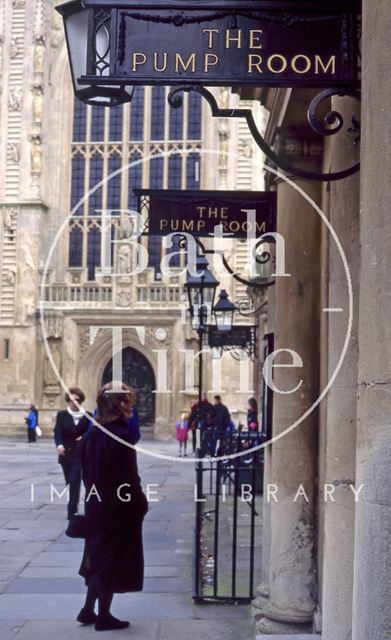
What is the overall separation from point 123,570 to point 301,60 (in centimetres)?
351

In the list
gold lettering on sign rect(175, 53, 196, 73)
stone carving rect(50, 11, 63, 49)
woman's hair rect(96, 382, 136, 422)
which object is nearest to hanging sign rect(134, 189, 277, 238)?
woman's hair rect(96, 382, 136, 422)

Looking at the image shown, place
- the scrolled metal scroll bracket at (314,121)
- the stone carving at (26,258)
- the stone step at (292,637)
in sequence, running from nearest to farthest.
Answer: the scrolled metal scroll bracket at (314,121) < the stone step at (292,637) < the stone carving at (26,258)

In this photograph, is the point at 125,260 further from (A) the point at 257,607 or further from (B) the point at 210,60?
(B) the point at 210,60

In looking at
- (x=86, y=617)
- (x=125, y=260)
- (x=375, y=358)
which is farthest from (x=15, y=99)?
(x=375, y=358)

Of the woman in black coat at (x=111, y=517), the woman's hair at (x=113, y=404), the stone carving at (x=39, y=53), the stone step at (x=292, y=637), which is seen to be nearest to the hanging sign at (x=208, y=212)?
the woman's hair at (x=113, y=404)

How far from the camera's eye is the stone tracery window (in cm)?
3303

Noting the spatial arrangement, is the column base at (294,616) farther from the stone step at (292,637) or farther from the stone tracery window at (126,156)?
the stone tracery window at (126,156)

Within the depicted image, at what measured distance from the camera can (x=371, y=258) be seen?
277 centimetres

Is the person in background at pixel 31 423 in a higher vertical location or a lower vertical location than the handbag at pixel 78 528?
lower

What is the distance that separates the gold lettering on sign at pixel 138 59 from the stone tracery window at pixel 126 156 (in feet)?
94.8

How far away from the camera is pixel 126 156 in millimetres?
33438

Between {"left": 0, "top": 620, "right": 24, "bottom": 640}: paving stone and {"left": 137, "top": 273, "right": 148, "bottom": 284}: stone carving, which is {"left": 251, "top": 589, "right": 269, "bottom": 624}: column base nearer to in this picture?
{"left": 0, "top": 620, "right": 24, "bottom": 640}: paving stone

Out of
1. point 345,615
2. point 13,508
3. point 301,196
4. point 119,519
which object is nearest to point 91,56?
point 301,196

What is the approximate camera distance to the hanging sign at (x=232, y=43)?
3729 mm
